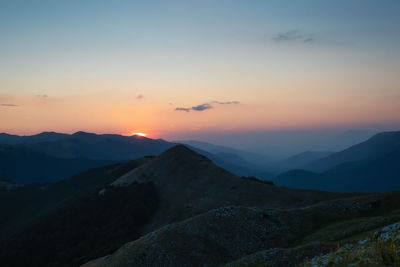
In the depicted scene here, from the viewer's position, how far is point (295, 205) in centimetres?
5775

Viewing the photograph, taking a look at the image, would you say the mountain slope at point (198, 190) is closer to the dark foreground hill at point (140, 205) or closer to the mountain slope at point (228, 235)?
the dark foreground hill at point (140, 205)

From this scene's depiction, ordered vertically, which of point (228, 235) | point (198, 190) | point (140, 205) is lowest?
point (140, 205)

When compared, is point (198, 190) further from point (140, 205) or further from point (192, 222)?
point (192, 222)

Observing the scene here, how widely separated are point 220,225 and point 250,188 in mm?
35263

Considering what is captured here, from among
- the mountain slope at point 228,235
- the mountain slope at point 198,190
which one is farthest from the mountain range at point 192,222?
the mountain slope at point 198,190

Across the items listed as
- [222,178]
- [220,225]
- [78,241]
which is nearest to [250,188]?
[222,178]

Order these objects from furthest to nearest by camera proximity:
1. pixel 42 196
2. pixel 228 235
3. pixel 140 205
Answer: pixel 42 196 → pixel 140 205 → pixel 228 235

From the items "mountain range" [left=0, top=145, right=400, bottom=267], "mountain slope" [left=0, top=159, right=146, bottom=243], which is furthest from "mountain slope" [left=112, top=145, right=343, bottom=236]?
"mountain slope" [left=0, top=159, right=146, bottom=243]

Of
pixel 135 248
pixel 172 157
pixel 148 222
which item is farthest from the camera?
pixel 172 157

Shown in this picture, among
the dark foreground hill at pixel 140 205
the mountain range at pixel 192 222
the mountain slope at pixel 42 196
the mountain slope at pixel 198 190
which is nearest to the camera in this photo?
the mountain range at pixel 192 222

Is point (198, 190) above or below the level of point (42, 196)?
above

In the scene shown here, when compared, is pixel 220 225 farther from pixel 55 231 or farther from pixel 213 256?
pixel 55 231

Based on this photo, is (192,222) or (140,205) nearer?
(192,222)

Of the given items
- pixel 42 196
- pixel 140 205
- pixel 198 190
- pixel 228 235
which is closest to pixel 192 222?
pixel 228 235
